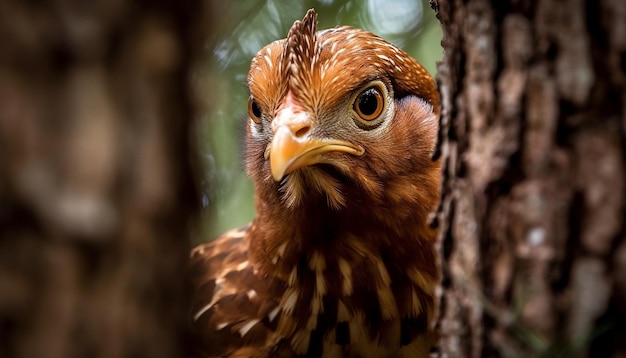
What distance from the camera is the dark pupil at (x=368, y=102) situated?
2.39m

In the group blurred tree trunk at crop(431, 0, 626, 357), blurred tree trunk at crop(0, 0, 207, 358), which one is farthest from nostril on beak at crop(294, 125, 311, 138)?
blurred tree trunk at crop(0, 0, 207, 358)

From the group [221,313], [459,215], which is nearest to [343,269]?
[221,313]

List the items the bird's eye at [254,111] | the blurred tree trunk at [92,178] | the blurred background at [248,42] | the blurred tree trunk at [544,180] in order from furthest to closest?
the blurred background at [248,42], the bird's eye at [254,111], the blurred tree trunk at [544,180], the blurred tree trunk at [92,178]

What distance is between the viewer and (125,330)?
3.50 feet

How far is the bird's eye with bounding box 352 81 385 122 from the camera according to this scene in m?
2.39

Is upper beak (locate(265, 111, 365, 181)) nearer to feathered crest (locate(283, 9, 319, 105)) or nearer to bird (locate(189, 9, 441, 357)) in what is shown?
bird (locate(189, 9, 441, 357))

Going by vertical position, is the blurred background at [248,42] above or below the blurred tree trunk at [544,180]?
above

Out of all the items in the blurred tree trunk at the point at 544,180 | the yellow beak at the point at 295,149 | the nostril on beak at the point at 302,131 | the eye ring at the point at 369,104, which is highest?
the eye ring at the point at 369,104

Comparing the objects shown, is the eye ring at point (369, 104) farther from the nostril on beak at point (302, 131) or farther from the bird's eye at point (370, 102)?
the nostril on beak at point (302, 131)

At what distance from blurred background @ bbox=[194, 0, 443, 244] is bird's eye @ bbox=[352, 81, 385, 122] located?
508mm

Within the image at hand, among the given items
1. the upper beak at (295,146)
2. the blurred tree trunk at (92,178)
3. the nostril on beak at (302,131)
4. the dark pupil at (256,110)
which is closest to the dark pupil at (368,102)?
the upper beak at (295,146)

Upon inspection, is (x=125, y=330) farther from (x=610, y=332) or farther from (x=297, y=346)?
(x=297, y=346)

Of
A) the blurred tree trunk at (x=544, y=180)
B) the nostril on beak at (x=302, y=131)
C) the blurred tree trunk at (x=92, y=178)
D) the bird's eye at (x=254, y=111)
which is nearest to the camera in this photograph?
the blurred tree trunk at (x=92, y=178)

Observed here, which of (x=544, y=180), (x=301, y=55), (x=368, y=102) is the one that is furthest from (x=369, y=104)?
(x=544, y=180)
